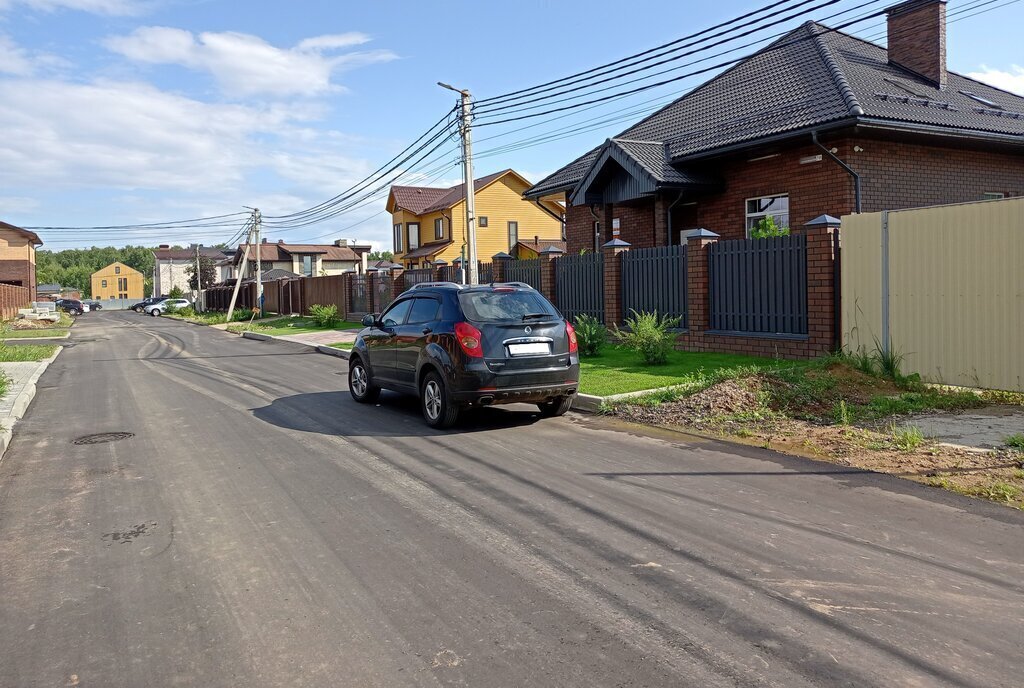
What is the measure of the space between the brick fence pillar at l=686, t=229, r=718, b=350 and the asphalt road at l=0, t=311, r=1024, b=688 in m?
6.96

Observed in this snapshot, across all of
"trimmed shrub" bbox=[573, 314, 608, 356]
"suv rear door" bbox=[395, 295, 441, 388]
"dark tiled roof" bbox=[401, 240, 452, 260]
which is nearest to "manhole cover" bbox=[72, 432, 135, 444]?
"suv rear door" bbox=[395, 295, 441, 388]

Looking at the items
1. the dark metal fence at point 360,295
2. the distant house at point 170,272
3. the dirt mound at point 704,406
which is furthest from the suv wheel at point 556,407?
the distant house at point 170,272

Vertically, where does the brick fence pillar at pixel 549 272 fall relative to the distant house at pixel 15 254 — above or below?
below

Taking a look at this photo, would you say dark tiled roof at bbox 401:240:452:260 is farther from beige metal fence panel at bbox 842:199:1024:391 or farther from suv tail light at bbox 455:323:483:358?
suv tail light at bbox 455:323:483:358

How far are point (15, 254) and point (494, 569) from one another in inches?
2880

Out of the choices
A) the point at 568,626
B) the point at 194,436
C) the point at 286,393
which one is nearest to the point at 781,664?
the point at 568,626

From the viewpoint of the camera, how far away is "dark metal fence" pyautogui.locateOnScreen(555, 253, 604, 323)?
18891 mm

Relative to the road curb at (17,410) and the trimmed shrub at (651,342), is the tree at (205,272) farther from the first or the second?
the trimmed shrub at (651,342)

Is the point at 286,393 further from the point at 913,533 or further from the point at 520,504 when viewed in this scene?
the point at 913,533

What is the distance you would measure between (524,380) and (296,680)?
19.6 feet

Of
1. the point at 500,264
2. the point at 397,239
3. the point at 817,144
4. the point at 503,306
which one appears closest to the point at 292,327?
the point at 500,264

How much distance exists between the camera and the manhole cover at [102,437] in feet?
30.5

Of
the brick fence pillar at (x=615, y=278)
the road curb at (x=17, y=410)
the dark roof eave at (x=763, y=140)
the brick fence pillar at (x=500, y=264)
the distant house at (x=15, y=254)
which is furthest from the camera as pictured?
the distant house at (x=15, y=254)

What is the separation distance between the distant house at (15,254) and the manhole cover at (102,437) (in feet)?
210
